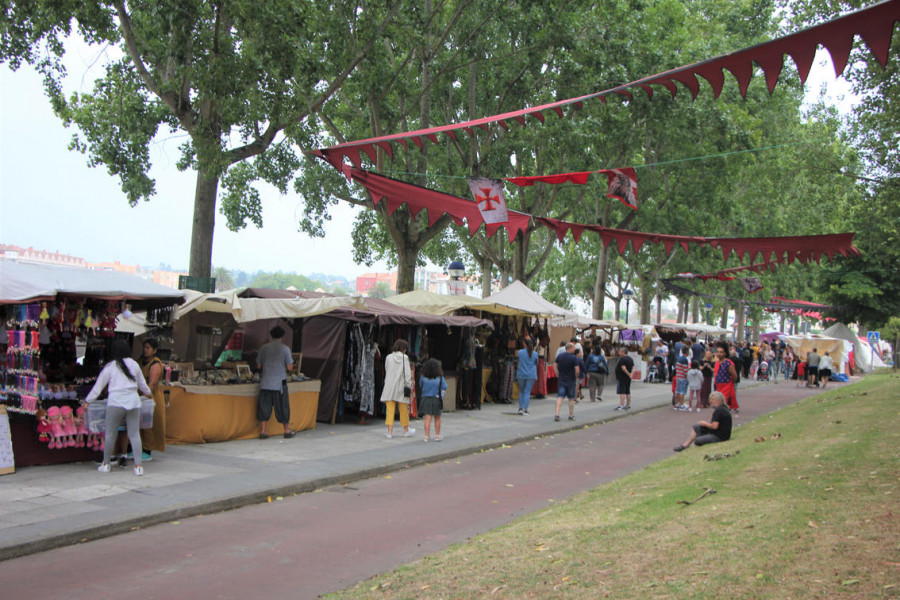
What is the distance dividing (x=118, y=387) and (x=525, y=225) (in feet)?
24.5

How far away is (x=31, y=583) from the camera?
581cm

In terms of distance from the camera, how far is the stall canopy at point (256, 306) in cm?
1247

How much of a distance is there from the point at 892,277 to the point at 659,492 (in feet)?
134

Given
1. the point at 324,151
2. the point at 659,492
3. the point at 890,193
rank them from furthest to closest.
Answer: the point at 890,193 < the point at 324,151 < the point at 659,492

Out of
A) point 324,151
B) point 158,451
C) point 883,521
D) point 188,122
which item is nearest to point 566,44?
point 188,122

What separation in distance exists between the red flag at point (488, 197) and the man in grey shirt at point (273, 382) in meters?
4.07

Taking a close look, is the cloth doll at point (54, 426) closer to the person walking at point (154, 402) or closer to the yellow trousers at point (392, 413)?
the person walking at point (154, 402)

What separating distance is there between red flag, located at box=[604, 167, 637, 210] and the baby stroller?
2241cm

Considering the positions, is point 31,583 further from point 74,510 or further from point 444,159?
point 444,159

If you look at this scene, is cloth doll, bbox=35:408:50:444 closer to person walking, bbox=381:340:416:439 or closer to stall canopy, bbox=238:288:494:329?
stall canopy, bbox=238:288:494:329

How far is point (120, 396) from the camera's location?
9594 millimetres

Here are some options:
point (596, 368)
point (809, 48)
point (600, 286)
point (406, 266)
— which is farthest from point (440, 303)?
point (600, 286)

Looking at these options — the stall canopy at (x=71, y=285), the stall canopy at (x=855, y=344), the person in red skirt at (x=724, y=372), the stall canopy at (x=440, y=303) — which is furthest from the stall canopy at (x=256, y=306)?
the stall canopy at (x=855, y=344)

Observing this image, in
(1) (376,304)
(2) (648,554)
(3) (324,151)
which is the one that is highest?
(3) (324,151)
